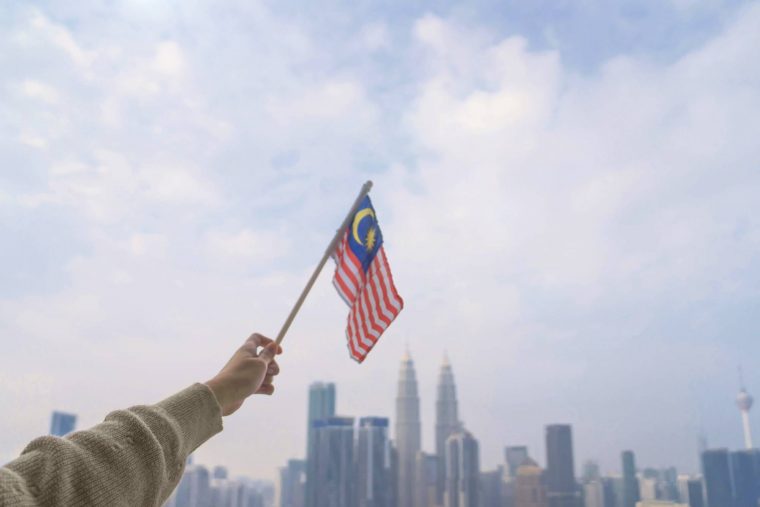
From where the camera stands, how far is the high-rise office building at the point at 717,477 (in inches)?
2527

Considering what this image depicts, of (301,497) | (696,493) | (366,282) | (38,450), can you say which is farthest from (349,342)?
(301,497)

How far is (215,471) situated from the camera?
71.2 m

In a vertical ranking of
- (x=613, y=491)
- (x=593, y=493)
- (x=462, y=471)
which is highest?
(x=462, y=471)

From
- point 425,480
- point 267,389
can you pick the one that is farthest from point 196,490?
point 267,389

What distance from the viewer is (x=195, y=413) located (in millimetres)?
805

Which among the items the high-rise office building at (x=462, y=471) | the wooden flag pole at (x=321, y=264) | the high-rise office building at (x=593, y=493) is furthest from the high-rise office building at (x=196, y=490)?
the wooden flag pole at (x=321, y=264)

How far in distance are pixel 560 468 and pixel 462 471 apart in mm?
10060

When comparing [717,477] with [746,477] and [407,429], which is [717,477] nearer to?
[746,477]

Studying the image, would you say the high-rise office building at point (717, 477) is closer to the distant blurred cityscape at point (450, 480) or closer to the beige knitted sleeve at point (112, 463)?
the distant blurred cityscape at point (450, 480)

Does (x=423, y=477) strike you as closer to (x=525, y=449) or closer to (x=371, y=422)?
(x=371, y=422)

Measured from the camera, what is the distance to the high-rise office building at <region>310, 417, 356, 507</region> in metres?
69.8

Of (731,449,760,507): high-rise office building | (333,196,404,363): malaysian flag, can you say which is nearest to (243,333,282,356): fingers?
(333,196,404,363): malaysian flag

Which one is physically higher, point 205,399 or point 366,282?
point 366,282

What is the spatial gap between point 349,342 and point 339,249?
0.43m
